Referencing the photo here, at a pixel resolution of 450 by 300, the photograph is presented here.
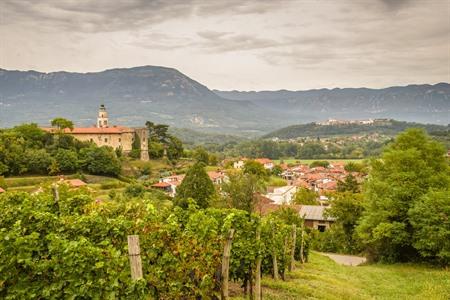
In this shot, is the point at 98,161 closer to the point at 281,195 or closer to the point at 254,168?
the point at 281,195

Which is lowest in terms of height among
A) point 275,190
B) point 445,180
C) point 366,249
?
point 275,190

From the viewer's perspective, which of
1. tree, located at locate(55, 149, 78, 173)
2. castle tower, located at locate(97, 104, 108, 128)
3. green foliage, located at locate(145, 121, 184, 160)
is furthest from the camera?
castle tower, located at locate(97, 104, 108, 128)

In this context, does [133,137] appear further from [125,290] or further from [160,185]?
[125,290]

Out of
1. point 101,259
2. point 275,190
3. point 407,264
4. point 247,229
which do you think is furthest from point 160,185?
point 101,259

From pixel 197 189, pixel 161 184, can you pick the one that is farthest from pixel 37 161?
pixel 197 189

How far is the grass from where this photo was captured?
13.4 meters

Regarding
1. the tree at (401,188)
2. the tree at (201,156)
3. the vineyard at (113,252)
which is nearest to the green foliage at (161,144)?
the tree at (201,156)

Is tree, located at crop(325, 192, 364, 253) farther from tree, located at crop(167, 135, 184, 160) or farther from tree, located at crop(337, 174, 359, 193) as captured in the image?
tree, located at crop(167, 135, 184, 160)

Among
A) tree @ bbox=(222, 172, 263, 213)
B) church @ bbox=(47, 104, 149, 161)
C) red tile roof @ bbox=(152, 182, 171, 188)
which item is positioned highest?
church @ bbox=(47, 104, 149, 161)

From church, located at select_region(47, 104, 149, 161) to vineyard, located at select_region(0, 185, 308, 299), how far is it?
254 feet

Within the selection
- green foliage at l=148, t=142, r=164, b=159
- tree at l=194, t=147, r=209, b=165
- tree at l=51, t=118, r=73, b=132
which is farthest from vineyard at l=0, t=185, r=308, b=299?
tree at l=194, t=147, r=209, b=165

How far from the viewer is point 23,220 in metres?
8.20

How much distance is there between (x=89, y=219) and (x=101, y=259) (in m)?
2.19

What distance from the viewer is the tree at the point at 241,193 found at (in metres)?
44.4
